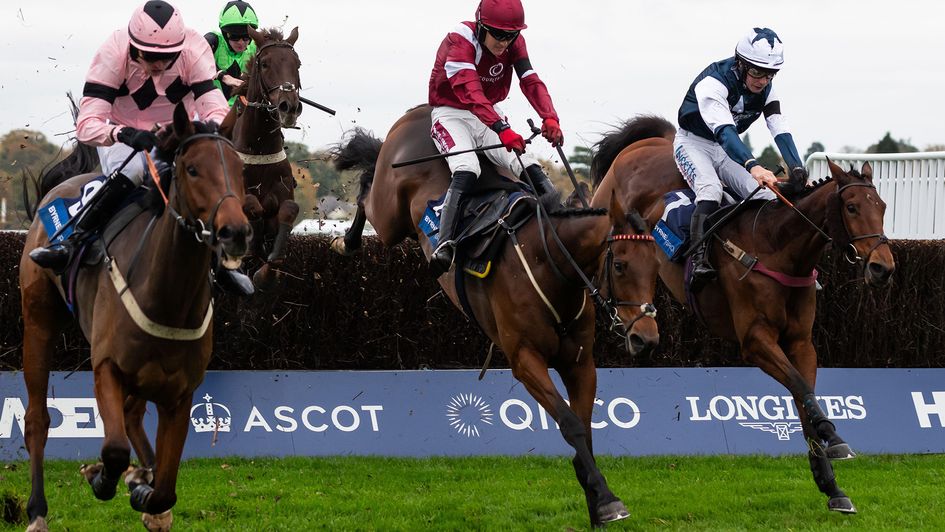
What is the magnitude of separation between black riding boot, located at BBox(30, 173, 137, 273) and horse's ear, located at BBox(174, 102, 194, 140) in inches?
41.6

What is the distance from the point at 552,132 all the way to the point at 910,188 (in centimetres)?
637

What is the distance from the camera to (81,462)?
25.5ft

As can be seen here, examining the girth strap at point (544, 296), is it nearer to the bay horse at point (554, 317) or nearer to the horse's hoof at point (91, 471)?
the bay horse at point (554, 317)

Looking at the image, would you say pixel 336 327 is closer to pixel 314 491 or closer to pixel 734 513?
pixel 314 491

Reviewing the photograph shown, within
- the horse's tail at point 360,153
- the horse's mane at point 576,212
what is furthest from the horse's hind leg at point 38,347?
the horse's tail at point 360,153

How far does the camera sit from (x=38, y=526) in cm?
565

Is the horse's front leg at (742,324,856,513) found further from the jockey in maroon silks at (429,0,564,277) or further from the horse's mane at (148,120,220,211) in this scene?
the horse's mane at (148,120,220,211)

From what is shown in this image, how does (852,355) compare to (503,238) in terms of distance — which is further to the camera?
(852,355)

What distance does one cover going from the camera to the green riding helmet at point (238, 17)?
8891 millimetres

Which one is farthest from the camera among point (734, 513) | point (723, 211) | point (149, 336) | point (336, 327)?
point (336, 327)

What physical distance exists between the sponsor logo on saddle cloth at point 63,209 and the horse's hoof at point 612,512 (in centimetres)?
285

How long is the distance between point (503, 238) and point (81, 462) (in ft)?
10.6

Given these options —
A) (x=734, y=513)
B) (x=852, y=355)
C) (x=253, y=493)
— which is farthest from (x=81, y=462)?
(x=852, y=355)

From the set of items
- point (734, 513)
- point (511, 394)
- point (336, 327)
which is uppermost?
point (336, 327)
